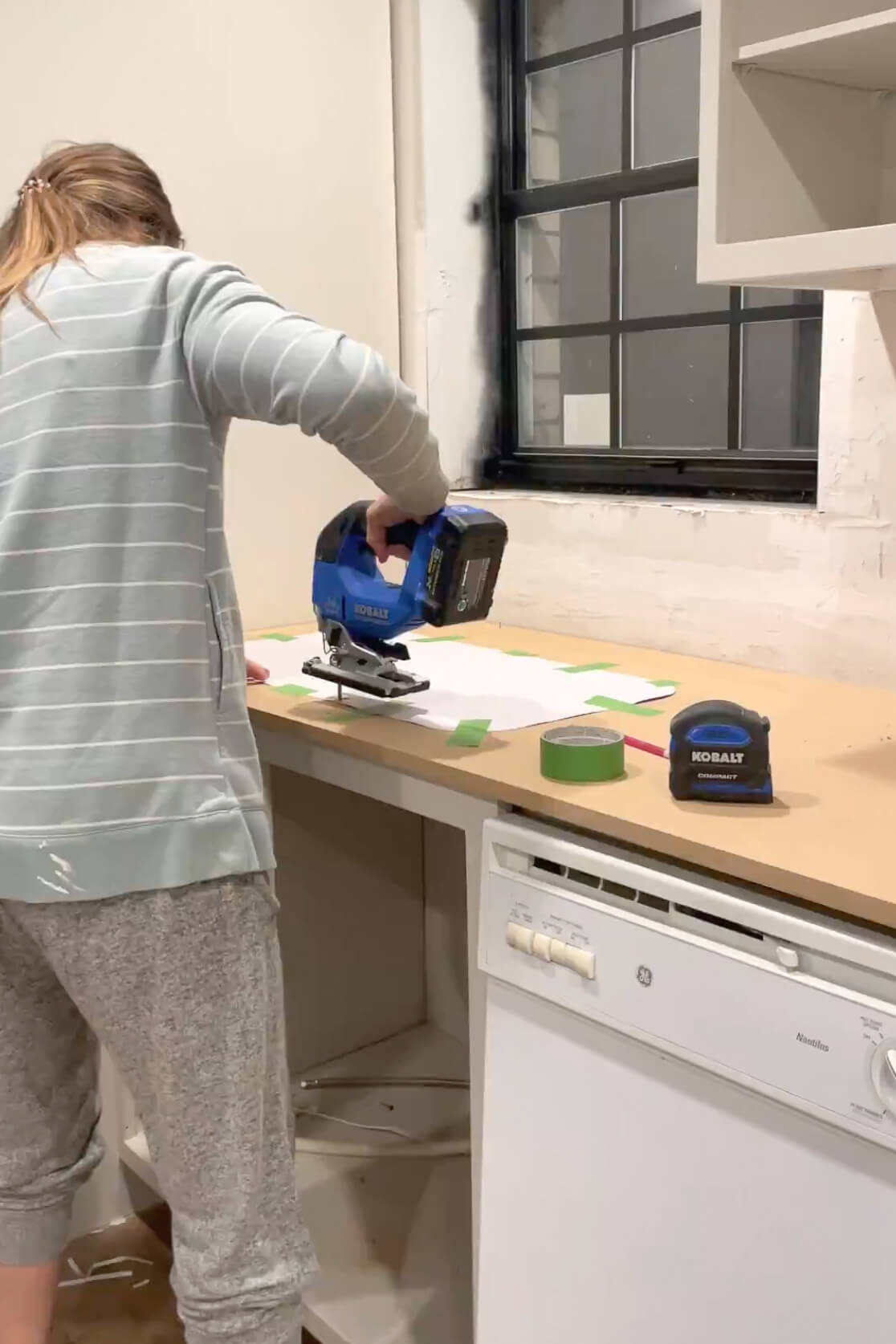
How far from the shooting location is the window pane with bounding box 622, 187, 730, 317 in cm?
193

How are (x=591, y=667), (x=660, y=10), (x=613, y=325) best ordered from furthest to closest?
1. (x=613, y=325)
2. (x=660, y=10)
3. (x=591, y=667)

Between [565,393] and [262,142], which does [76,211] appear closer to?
[262,142]

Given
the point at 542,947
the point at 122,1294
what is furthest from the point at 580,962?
the point at 122,1294

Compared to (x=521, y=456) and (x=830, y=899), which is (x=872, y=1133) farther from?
(x=521, y=456)

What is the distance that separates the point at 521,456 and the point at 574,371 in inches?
6.8

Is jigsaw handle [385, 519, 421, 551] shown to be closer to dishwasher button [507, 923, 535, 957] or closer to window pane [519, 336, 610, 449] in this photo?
dishwasher button [507, 923, 535, 957]

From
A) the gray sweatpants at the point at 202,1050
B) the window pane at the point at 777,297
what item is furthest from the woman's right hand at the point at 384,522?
the window pane at the point at 777,297

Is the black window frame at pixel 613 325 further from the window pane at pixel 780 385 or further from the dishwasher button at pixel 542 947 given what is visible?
the dishwasher button at pixel 542 947

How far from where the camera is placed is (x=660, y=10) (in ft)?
6.33

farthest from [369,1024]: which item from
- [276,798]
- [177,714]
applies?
[177,714]

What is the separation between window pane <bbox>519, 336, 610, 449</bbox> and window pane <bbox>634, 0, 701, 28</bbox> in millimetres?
490

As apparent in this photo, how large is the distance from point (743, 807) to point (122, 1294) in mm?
1261

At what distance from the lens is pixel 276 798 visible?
1.99 metres

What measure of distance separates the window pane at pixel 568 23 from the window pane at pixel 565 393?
0.49m
